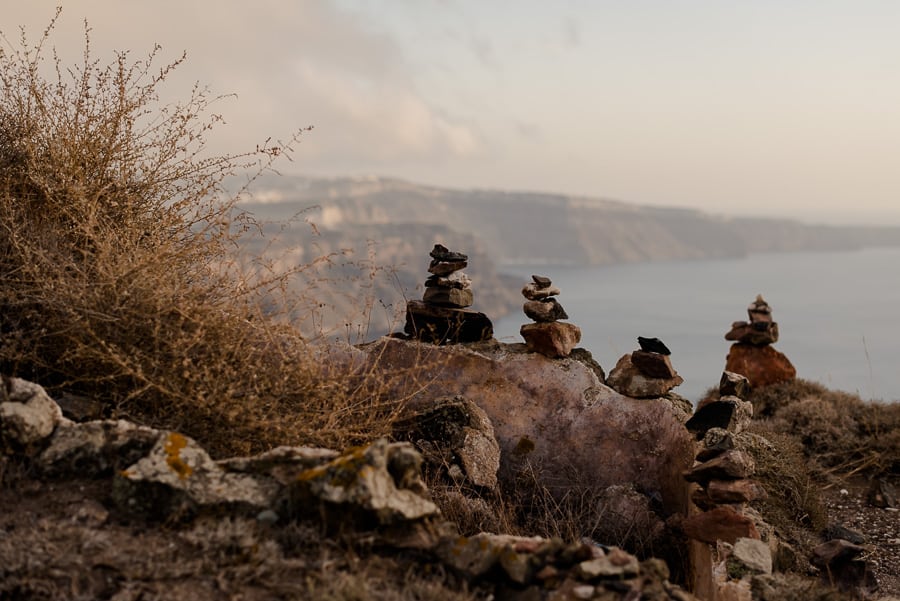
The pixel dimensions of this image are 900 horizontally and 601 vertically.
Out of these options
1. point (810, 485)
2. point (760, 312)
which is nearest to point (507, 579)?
point (810, 485)

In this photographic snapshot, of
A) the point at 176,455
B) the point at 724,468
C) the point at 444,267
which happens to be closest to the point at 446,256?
the point at 444,267

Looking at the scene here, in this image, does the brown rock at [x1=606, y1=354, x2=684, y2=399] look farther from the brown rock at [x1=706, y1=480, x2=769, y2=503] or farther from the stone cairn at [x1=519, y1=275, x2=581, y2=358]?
the brown rock at [x1=706, y1=480, x2=769, y2=503]

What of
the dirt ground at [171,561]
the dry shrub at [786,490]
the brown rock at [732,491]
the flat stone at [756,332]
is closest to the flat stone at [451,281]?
the brown rock at [732,491]

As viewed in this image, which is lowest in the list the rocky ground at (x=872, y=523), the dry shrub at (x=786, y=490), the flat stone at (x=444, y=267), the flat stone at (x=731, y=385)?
the rocky ground at (x=872, y=523)

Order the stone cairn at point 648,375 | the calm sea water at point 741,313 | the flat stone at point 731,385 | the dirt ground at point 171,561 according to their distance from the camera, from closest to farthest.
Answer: the dirt ground at point 171,561
the stone cairn at point 648,375
the flat stone at point 731,385
the calm sea water at point 741,313

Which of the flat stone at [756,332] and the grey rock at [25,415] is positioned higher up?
the flat stone at [756,332]

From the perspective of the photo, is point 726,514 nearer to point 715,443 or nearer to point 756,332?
point 715,443

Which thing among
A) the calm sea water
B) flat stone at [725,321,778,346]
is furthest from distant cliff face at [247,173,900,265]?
flat stone at [725,321,778,346]

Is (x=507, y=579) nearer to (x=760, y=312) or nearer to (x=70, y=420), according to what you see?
(x=70, y=420)

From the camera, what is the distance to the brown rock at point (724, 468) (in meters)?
5.74

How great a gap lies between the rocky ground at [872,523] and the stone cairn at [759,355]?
8.51 ft

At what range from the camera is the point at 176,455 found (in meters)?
4.00

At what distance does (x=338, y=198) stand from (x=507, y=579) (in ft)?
654

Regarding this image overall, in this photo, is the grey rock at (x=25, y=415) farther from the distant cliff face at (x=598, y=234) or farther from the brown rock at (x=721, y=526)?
the distant cliff face at (x=598, y=234)
